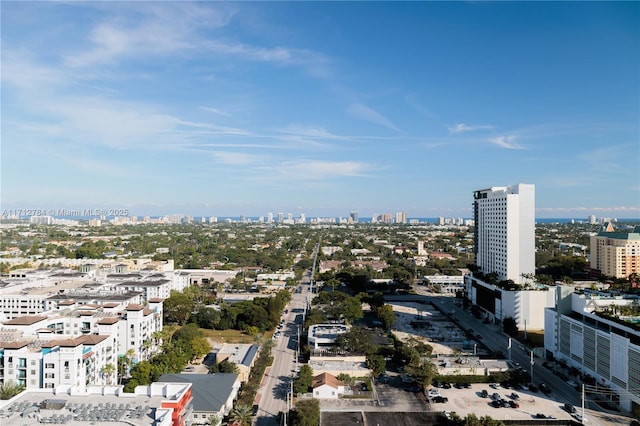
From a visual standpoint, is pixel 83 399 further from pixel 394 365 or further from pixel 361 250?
pixel 361 250

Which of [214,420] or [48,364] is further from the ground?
[48,364]

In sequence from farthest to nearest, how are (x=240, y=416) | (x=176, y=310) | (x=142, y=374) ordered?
(x=176, y=310), (x=142, y=374), (x=240, y=416)

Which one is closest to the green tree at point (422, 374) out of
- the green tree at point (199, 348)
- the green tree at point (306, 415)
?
the green tree at point (306, 415)

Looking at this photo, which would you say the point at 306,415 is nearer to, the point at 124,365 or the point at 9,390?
the point at 124,365

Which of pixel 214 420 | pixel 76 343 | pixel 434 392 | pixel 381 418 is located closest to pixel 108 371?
pixel 76 343

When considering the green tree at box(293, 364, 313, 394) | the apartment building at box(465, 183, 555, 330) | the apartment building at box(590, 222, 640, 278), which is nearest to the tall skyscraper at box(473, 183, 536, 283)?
the apartment building at box(465, 183, 555, 330)

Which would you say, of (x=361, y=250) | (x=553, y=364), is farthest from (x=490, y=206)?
(x=361, y=250)
